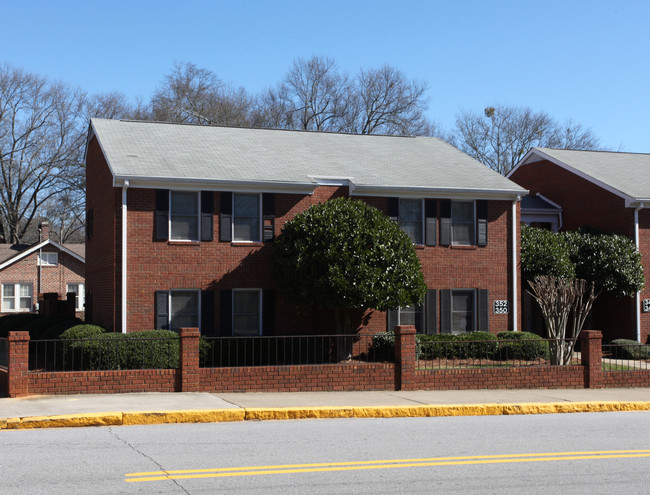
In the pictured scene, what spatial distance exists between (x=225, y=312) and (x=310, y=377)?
7.04 metres

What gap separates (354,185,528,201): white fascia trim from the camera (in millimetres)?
24047

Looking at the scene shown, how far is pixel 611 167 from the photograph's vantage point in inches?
1220

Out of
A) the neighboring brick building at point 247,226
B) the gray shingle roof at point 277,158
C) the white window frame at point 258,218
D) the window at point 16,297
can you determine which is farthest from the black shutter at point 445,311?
the window at point 16,297

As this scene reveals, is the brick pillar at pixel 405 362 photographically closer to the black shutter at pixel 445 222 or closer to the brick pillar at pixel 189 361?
the brick pillar at pixel 189 361


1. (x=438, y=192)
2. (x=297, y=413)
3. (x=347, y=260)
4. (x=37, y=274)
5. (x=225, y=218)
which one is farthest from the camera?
(x=37, y=274)

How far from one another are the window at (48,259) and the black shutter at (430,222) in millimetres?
24964

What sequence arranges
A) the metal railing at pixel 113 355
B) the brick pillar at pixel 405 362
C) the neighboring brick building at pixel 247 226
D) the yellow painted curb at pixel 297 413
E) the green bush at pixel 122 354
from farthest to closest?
the neighboring brick building at pixel 247 226, the green bush at pixel 122 354, the metal railing at pixel 113 355, the brick pillar at pixel 405 362, the yellow painted curb at pixel 297 413

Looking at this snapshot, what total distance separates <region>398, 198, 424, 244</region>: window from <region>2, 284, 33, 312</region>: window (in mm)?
25095

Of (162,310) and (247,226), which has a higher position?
(247,226)

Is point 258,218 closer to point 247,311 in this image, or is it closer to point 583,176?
point 247,311

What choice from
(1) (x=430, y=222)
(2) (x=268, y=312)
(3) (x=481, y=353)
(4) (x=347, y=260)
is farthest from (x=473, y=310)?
(2) (x=268, y=312)

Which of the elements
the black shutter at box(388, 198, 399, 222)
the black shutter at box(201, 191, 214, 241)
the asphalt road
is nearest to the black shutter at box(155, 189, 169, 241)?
the black shutter at box(201, 191, 214, 241)

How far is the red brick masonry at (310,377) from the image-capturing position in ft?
49.6

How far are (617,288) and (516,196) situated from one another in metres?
4.64
